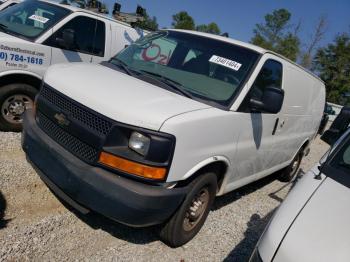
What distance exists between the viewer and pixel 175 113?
10.5ft

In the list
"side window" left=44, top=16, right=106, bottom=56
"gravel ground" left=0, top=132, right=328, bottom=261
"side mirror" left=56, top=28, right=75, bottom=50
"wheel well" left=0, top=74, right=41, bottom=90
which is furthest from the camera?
"side window" left=44, top=16, right=106, bottom=56

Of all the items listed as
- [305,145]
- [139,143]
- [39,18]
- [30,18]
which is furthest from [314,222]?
[30,18]

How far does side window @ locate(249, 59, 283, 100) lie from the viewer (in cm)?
420

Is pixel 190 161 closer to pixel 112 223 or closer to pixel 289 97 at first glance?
pixel 112 223

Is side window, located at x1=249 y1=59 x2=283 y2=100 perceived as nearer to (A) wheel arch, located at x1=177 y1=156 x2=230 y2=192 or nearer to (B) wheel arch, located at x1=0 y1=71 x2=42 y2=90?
(A) wheel arch, located at x1=177 y1=156 x2=230 y2=192

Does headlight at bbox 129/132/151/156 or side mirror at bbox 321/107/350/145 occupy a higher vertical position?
side mirror at bbox 321/107/350/145

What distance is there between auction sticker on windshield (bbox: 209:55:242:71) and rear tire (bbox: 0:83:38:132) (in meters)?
2.96

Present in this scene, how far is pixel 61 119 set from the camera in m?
3.50

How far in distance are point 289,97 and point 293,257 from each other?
3463mm

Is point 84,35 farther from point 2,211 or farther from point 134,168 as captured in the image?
point 134,168

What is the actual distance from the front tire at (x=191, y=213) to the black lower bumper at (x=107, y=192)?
218 millimetres

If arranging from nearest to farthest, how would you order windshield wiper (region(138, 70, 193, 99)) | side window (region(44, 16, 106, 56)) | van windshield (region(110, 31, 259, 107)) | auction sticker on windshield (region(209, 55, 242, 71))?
1. windshield wiper (region(138, 70, 193, 99))
2. van windshield (region(110, 31, 259, 107))
3. auction sticker on windshield (region(209, 55, 242, 71))
4. side window (region(44, 16, 106, 56))

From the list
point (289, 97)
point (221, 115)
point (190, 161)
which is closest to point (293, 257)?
point (190, 161)

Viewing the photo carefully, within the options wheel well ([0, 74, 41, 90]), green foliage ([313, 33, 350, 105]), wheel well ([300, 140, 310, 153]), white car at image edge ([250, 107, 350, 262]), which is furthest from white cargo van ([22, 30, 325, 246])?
green foliage ([313, 33, 350, 105])
